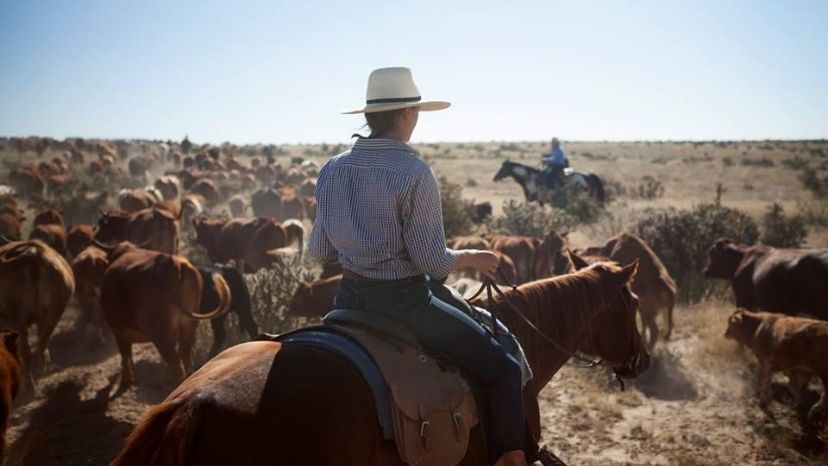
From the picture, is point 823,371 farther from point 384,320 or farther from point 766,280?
point 384,320

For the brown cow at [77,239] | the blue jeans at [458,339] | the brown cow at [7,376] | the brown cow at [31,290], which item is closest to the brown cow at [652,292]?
the blue jeans at [458,339]

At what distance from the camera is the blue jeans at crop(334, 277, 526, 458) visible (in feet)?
9.25

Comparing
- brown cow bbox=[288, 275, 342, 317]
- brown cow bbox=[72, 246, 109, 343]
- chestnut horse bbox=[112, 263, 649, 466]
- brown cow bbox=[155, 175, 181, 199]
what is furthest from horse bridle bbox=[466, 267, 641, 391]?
brown cow bbox=[155, 175, 181, 199]

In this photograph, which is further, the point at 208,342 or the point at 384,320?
the point at 208,342

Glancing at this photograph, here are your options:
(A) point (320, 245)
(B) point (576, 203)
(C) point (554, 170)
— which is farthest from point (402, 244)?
(C) point (554, 170)

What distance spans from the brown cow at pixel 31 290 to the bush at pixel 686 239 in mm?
10487

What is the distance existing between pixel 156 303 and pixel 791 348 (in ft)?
23.5

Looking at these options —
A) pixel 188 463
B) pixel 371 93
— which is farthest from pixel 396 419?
pixel 371 93

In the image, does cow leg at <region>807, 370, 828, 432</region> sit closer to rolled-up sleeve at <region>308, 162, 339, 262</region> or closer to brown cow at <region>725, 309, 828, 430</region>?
brown cow at <region>725, 309, 828, 430</region>

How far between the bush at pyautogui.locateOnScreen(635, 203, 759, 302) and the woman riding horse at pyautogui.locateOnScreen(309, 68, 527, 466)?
9382 millimetres

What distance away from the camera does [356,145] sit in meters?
2.80

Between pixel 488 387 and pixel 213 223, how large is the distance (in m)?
12.3

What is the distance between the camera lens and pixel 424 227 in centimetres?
267

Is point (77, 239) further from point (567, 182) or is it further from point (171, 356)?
point (567, 182)
